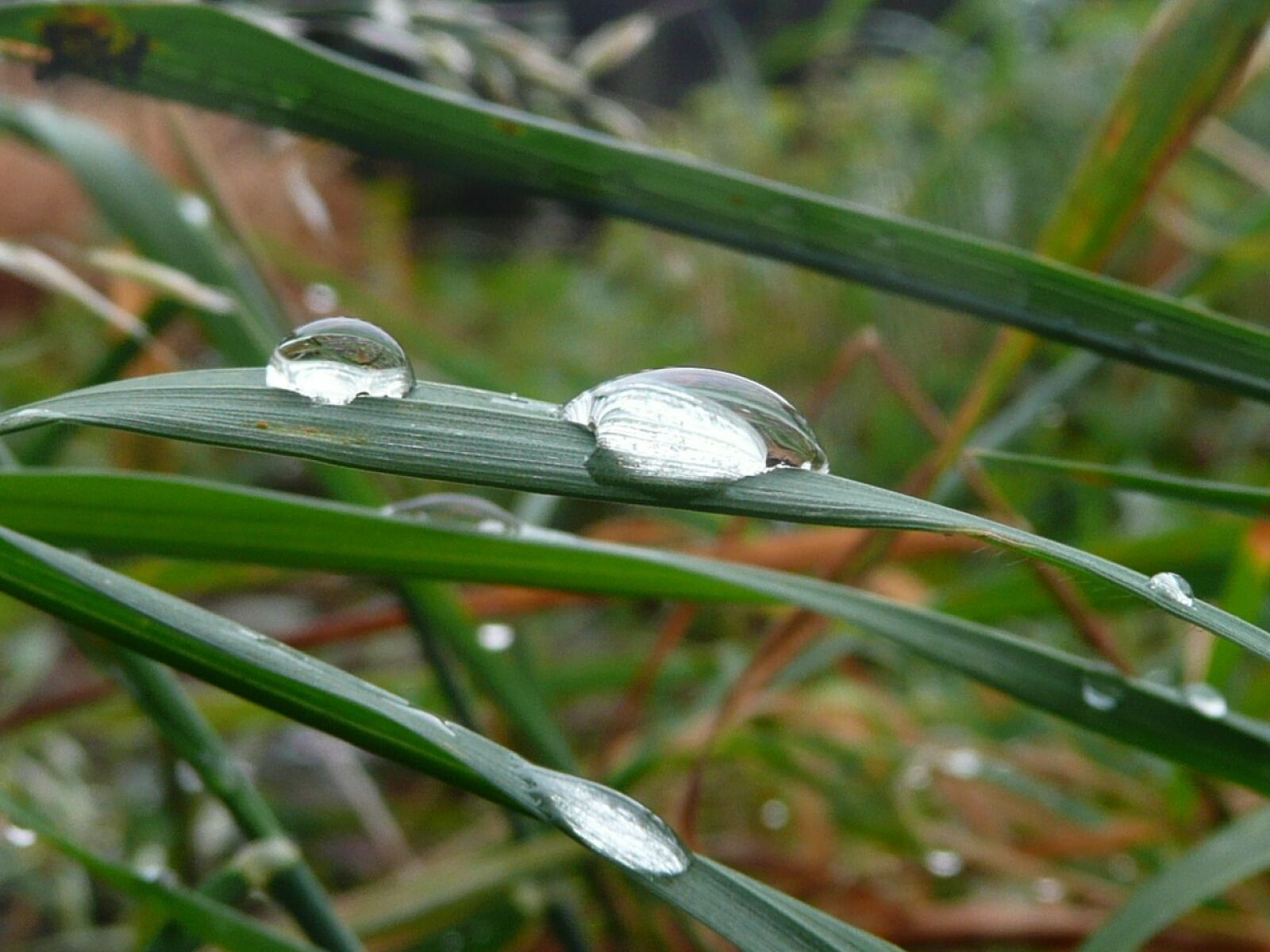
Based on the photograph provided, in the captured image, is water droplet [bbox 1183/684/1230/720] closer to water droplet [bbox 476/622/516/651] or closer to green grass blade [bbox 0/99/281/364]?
water droplet [bbox 476/622/516/651]

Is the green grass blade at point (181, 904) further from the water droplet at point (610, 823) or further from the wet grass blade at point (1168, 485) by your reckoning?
the wet grass blade at point (1168, 485)

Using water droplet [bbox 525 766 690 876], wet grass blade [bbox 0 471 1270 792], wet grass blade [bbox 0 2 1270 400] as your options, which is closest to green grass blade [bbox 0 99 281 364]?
wet grass blade [bbox 0 2 1270 400]

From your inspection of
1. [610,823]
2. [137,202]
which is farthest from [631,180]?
[137,202]

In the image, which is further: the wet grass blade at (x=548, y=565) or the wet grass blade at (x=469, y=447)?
the wet grass blade at (x=548, y=565)

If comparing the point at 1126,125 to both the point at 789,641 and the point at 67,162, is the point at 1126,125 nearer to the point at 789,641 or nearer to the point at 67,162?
the point at 789,641

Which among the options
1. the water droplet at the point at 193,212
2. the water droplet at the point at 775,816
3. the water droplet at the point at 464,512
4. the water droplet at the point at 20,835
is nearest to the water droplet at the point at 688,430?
the water droplet at the point at 464,512

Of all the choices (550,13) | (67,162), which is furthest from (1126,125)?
(550,13)

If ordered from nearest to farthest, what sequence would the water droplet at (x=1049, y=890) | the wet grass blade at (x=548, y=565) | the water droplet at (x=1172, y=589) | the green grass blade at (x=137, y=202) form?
the water droplet at (x=1172, y=589), the wet grass blade at (x=548, y=565), the green grass blade at (x=137, y=202), the water droplet at (x=1049, y=890)
